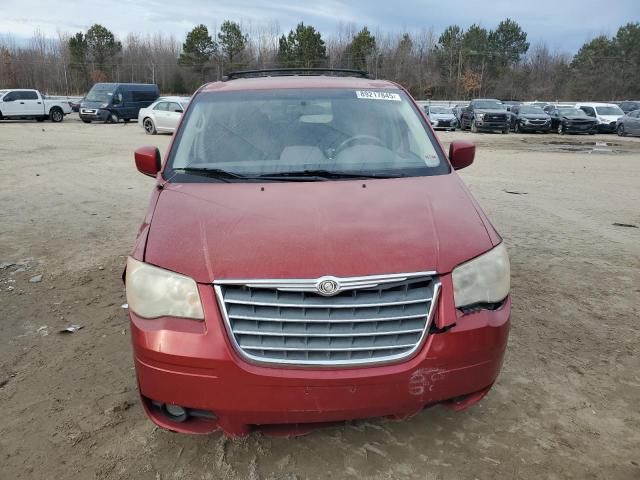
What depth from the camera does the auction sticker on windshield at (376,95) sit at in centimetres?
381

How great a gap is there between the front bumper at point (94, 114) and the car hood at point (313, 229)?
28569 mm

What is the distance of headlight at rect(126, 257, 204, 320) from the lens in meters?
2.27

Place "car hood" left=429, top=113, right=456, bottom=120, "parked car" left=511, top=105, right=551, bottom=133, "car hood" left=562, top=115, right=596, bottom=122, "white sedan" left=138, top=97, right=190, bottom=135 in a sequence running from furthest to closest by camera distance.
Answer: "car hood" left=429, top=113, right=456, bottom=120
"parked car" left=511, top=105, right=551, bottom=133
"car hood" left=562, top=115, right=596, bottom=122
"white sedan" left=138, top=97, right=190, bottom=135

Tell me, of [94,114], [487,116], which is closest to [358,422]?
[487,116]

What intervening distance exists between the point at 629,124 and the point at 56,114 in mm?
29812

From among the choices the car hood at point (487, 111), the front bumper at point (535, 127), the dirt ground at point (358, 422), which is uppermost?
the car hood at point (487, 111)

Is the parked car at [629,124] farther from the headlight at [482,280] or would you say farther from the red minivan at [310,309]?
the headlight at [482,280]

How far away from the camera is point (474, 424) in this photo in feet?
9.12

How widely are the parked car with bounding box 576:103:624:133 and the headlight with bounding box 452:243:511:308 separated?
2881 cm

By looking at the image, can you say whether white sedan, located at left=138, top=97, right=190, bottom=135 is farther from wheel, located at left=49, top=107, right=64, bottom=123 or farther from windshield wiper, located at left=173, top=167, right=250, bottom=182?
windshield wiper, located at left=173, top=167, right=250, bottom=182

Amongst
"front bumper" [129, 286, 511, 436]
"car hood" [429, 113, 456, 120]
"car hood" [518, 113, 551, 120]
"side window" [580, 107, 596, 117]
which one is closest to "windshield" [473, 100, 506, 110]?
"car hood" [518, 113, 551, 120]

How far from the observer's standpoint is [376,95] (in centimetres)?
385

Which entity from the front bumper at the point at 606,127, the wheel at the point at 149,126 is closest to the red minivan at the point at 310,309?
the wheel at the point at 149,126

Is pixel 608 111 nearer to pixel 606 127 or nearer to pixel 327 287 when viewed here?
pixel 606 127
